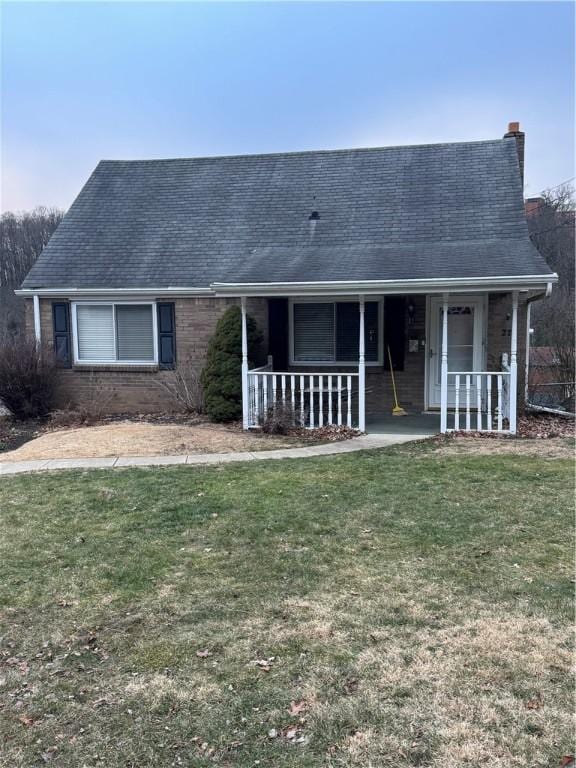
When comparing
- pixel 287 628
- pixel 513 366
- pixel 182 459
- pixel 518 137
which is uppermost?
pixel 518 137

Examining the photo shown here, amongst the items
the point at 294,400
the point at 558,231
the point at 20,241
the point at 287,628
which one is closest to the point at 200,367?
the point at 294,400

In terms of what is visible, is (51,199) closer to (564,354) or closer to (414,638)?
(564,354)

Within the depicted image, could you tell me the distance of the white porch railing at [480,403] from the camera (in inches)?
355

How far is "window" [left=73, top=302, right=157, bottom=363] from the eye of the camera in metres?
11.9

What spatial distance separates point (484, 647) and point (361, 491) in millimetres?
3064

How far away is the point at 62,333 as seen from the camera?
39.2 ft

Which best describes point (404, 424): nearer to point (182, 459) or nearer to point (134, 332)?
point (182, 459)

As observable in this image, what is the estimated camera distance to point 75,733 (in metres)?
2.45

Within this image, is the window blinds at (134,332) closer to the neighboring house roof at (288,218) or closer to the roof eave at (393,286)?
the neighboring house roof at (288,218)

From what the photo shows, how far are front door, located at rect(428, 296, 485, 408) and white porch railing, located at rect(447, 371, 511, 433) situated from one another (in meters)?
0.28

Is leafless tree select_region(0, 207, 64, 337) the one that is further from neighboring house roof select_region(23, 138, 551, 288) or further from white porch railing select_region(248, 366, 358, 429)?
white porch railing select_region(248, 366, 358, 429)

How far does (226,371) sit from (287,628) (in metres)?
7.20

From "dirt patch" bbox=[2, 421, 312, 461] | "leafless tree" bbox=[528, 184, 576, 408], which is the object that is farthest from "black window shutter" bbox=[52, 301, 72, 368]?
"leafless tree" bbox=[528, 184, 576, 408]

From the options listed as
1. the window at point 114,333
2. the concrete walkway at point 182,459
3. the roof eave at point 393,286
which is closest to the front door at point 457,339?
the roof eave at point 393,286
